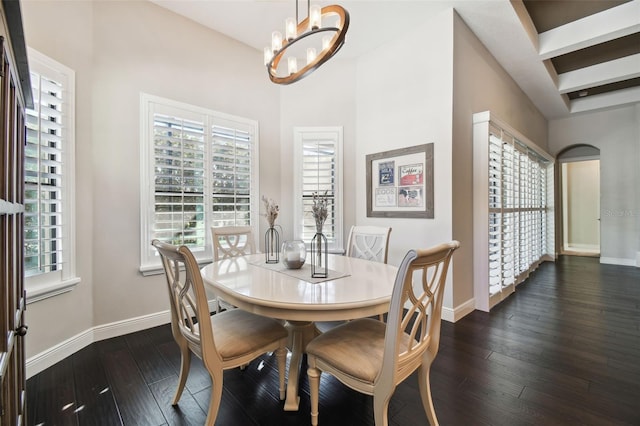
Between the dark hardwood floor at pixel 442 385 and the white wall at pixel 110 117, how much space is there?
0.35 m

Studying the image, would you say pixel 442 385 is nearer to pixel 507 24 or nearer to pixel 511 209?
pixel 511 209

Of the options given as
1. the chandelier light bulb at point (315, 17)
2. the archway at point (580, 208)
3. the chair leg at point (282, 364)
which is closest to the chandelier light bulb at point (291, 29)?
the chandelier light bulb at point (315, 17)

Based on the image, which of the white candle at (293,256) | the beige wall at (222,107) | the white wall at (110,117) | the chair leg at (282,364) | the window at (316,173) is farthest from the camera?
the window at (316,173)

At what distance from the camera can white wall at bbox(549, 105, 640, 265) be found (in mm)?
5590

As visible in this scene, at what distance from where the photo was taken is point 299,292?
150 centimetres

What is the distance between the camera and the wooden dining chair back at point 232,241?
2662 mm

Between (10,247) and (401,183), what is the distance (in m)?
3.19

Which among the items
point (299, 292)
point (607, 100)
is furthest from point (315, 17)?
point (607, 100)

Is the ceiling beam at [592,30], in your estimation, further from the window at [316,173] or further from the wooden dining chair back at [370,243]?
the wooden dining chair back at [370,243]

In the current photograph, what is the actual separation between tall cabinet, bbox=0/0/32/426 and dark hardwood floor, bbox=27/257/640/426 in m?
0.72

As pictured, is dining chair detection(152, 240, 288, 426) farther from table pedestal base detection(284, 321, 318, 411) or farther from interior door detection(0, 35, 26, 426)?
interior door detection(0, 35, 26, 426)

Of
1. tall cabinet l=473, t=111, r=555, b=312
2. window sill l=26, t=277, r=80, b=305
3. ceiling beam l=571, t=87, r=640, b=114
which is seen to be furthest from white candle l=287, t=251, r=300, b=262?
ceiling beam l=571, t=87, r=640, b=114

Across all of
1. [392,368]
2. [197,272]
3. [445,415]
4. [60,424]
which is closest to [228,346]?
[197,272]

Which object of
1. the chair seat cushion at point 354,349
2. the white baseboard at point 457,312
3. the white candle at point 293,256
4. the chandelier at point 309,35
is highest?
the chandelier at point 309,35
